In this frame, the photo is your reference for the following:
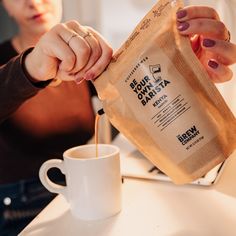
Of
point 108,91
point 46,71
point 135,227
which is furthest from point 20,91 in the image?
point 135,227

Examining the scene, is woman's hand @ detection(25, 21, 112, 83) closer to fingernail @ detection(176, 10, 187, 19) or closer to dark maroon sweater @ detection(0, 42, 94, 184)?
fingernail @ detection(176, 10, 187, 19)

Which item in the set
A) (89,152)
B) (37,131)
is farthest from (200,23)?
(37,131)

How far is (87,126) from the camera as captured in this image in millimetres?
947

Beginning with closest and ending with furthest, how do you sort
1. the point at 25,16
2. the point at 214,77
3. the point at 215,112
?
the point at 215,112, the point at 214,77, the point at 25,16

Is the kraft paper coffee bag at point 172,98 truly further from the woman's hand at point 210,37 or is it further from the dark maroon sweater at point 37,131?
the dark maroon sweater at point 37,131

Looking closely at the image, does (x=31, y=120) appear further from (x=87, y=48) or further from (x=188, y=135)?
(x=188, y=135)

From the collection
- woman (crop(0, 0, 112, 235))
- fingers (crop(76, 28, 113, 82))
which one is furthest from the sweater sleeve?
fingers (crop(76, 28, 113, 82))

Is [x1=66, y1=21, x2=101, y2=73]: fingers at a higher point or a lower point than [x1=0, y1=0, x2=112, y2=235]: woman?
higher

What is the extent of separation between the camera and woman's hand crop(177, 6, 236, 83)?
1.59 feet

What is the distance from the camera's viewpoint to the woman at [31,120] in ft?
2.13

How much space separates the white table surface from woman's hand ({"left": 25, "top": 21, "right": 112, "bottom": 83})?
0.71 feet

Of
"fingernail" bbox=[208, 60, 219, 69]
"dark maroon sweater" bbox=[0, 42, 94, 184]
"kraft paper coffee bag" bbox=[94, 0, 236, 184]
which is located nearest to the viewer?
"kraft paper coffee bag" bbox=[94, 0, 236, 184]

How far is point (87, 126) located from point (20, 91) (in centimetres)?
34

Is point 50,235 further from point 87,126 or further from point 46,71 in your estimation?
point 87,126
